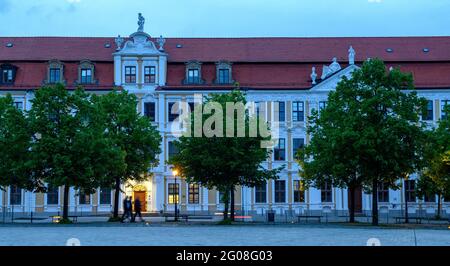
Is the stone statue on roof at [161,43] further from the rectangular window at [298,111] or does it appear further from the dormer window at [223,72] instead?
the rectangular window at [298,111]

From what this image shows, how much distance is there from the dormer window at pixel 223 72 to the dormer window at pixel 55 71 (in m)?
13.5

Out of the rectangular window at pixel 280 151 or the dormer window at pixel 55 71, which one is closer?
the dormer window at pixel 55 71

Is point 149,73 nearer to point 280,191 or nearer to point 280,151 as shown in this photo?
point 280,151

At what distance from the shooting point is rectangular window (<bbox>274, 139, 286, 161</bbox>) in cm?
6397

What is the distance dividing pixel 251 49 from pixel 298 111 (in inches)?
300

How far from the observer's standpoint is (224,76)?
6406 centimetres

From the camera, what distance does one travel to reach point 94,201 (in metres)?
62.3

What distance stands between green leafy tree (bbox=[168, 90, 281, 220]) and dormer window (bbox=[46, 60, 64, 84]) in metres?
22.0

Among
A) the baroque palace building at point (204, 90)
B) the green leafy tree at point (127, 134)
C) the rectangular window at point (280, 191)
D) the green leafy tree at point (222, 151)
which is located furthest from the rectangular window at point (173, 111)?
the green leafy tree at point (222, 151)

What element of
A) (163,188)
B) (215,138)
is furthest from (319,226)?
(163,188)

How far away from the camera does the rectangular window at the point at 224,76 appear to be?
6384 cm

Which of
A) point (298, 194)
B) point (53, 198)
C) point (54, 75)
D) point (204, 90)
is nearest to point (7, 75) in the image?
point (54, 75)

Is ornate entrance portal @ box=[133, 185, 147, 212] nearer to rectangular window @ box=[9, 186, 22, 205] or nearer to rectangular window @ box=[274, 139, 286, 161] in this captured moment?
rectangular window @ box=[9, 186, 22, 205]
